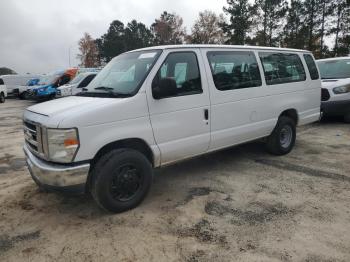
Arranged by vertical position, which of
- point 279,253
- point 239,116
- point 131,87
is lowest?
point 279,253

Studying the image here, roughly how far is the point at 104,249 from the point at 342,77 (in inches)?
346

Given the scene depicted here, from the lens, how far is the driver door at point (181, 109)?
13.8 ft

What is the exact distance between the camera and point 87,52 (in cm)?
5900

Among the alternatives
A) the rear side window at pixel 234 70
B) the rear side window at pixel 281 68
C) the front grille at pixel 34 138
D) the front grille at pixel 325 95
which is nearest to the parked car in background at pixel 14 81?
the front grille at pixel 325 95

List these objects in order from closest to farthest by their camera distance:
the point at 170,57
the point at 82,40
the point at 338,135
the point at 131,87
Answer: the point at 131,87 < the point at 170,57 < the point at 338,135 < the point at 82,40

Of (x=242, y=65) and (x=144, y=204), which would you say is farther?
(x=242, y=65)

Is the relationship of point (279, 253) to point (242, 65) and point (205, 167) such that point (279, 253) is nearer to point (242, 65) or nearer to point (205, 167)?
point (205, 167)

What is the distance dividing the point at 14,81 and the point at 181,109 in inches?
1004

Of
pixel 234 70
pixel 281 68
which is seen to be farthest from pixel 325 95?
pixel 234 70

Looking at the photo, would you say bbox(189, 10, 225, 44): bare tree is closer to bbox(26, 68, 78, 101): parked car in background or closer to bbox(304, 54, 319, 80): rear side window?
bbox(26, 68, 78, 101): parked car in background

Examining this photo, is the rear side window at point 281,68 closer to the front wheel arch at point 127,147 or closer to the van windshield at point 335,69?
the front wheel arch at point 127,147

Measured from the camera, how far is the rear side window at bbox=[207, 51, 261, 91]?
4.82 metres

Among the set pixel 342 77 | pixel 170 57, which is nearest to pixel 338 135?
pixel 342 77

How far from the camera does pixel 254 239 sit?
339 centimetres
